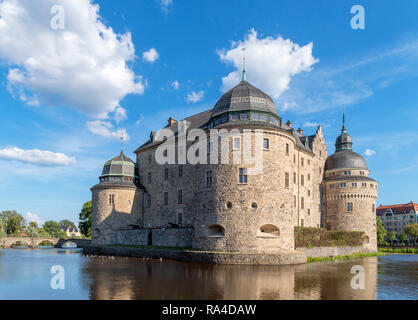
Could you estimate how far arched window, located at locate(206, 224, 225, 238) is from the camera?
93.8 feet

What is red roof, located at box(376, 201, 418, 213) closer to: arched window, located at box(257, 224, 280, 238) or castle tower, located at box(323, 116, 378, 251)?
castle tower, located at box(323, 116, 378, 251)

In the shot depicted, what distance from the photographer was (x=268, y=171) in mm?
28922

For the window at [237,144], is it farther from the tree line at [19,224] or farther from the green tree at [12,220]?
the green tree at [12,220]

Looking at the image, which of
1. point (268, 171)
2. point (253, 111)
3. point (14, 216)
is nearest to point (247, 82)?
point (253, 111)

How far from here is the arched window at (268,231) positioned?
27.5 metres

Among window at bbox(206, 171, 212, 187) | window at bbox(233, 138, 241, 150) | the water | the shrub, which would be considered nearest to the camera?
the water

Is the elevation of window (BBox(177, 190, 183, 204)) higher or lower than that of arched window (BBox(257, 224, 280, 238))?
higher

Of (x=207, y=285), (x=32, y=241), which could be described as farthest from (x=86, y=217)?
(x=207, y=285)

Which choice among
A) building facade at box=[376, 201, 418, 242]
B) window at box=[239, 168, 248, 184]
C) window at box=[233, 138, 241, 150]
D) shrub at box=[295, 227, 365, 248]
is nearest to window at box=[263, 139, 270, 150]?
window at box=[233, 138, 241, 150]

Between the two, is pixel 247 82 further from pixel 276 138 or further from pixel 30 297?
pixel 30 297

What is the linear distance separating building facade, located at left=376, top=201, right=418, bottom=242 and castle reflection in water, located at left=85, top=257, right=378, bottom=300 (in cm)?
9575

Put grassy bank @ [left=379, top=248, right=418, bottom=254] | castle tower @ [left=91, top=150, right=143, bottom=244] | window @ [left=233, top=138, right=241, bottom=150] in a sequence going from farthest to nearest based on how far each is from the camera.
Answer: grassy bank @ [left=379, top=248, right=418, bottom=254] → castle tower @ [left=91, top=150, right=143, bottom=244] → window @ [left=233, top=138, right=241, bottom=150]

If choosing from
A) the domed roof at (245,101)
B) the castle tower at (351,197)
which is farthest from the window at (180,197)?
the castle tower at (351,197)
